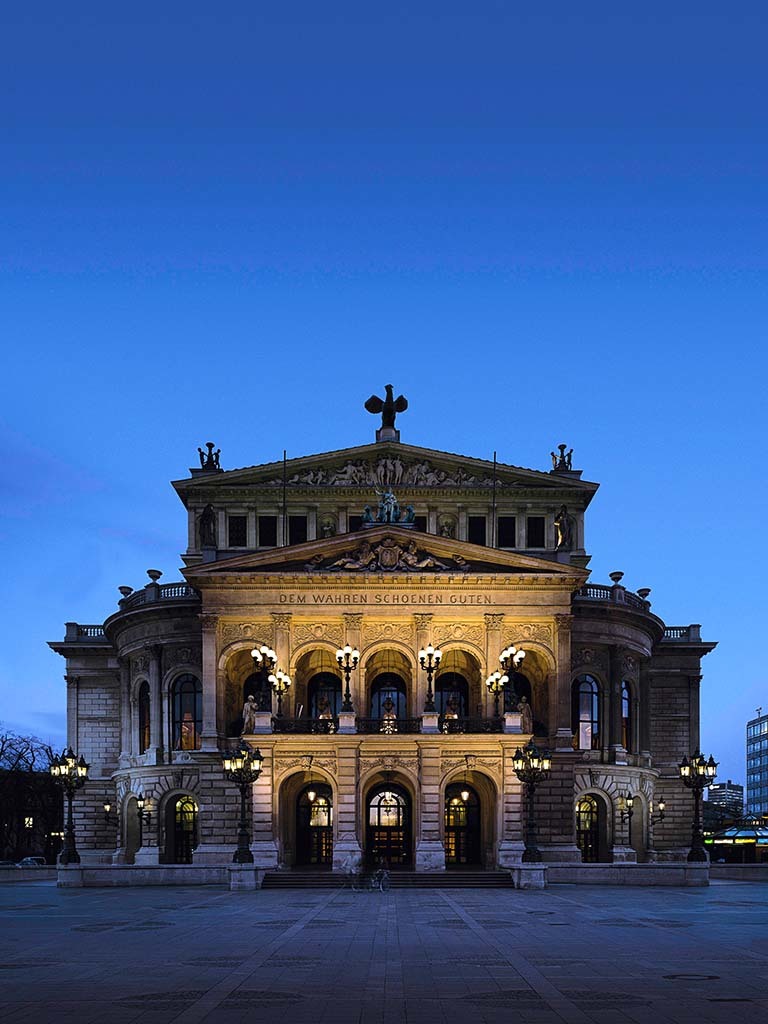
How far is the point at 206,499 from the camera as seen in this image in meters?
79.4

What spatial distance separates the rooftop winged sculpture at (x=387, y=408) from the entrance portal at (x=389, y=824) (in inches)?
866

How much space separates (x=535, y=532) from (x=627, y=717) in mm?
11750

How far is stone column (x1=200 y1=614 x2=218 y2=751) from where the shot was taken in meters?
68.6

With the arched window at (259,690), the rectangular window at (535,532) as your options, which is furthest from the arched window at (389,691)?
the rectangular window at (535,532)

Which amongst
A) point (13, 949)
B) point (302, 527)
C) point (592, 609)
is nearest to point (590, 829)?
point (592, 609)

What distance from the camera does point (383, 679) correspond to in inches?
2813

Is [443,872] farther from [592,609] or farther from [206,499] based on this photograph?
[206,499]

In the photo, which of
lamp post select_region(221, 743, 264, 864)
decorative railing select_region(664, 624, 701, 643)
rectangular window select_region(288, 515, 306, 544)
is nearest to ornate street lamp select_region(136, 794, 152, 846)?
rectangular window select_region(288, 515, 306, 544)

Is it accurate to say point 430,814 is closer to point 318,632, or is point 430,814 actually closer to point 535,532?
point 318,632

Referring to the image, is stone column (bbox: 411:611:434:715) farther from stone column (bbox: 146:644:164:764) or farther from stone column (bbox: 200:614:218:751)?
stone column (bbox: 146:644:164:764)

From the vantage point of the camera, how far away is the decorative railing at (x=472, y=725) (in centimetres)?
6450

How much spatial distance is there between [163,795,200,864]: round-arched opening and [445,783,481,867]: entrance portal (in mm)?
14393

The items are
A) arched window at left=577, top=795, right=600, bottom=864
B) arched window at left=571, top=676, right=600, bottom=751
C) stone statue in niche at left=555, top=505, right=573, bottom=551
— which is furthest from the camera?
arched window at left=571, top=676, right=600, bottom=751

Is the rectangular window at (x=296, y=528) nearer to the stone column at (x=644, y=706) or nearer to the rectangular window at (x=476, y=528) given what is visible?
the rectangular window at (x=476, y=528)
